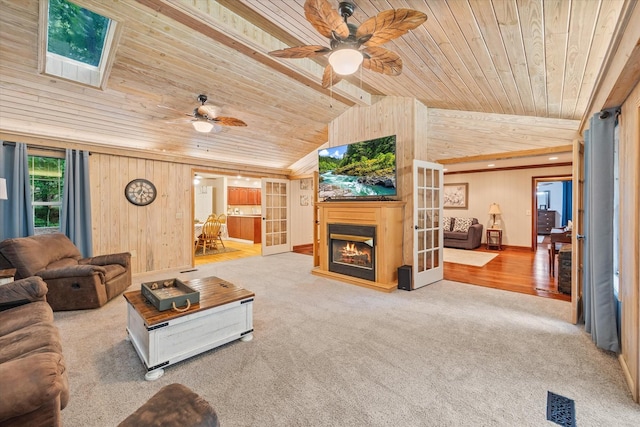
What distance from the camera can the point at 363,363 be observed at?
2111 mm

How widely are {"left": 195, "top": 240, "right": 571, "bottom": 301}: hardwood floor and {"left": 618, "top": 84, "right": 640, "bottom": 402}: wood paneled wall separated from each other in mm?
1825

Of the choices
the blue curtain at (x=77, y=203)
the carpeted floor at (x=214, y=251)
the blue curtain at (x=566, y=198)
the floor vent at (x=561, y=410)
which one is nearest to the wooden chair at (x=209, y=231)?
the carpeted floor at (x=214, y=251)

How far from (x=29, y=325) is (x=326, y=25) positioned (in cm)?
281

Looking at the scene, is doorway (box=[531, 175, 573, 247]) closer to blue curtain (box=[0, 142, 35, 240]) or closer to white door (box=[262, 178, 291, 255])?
white door (box=[262, 178, 291, 255])

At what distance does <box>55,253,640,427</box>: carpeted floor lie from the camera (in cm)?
162

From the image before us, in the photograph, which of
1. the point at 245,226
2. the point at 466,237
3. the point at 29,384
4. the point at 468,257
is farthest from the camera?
the point at 245,226

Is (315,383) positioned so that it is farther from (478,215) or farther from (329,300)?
(478,215)

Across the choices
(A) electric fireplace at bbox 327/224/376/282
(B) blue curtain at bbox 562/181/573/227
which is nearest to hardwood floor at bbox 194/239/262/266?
(A) electric fireplace at bbox 327/224/376/282

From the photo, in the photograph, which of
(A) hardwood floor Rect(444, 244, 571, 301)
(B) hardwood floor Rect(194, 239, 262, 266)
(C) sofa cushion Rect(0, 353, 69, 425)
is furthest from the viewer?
(B) hardwood floor Rect(194, 239, 262, 266)

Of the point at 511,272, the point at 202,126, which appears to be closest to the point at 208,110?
the point at 202,126

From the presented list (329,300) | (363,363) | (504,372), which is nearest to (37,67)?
(329,300)

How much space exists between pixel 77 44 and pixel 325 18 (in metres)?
3.07

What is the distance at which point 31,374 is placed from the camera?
1.13 meters

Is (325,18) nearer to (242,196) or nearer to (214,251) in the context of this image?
(214,251)
